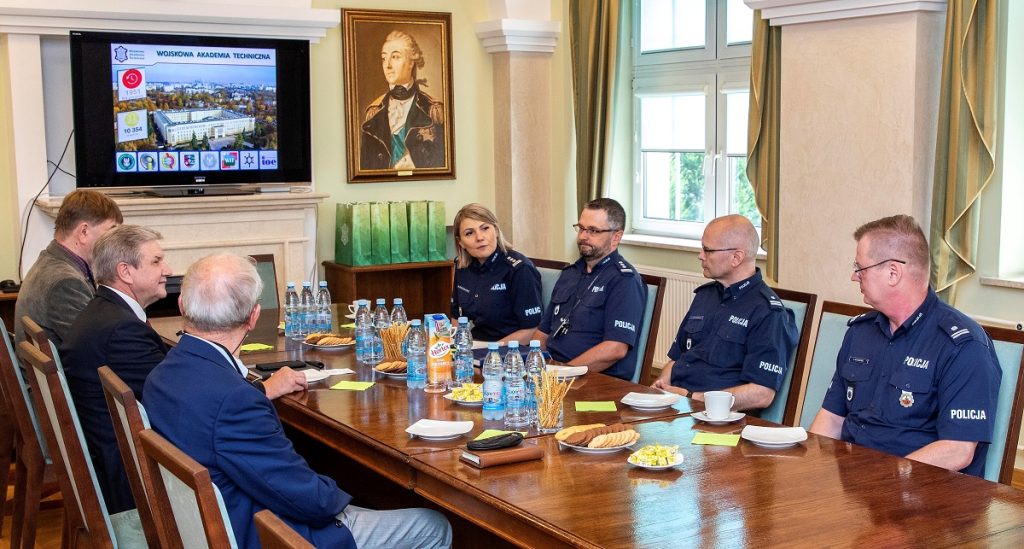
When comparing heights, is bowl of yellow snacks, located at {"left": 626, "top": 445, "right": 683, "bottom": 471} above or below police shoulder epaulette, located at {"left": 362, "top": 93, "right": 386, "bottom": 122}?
below

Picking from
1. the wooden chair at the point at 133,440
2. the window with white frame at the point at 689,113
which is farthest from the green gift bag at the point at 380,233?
the wooden chair at the point at 133,440

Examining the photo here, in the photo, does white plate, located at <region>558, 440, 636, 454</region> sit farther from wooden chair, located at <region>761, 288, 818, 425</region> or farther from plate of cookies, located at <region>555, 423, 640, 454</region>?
wooden chair, located at <region>761, 288, 818, 425</region>

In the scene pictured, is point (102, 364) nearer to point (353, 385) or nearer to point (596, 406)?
point (353, 385)

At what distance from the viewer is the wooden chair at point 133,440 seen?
96.4 inches

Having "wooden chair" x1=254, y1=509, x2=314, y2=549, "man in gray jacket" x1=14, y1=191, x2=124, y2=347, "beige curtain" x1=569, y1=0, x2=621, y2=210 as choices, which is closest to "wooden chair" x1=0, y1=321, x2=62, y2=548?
"man in gray jacket" x1=14, y1=191, x2=124, y2=347

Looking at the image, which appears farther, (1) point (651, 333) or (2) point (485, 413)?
(1) point (651, 333)

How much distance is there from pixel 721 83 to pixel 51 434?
4.81m

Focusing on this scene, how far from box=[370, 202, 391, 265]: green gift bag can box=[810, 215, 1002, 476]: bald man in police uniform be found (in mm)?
4443

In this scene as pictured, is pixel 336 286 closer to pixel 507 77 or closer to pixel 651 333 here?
pixel 507 77

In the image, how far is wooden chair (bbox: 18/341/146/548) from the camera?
289 cm

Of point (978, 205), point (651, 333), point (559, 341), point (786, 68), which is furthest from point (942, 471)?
point (786, 68)

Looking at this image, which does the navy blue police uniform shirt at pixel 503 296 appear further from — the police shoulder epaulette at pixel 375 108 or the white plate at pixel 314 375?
the police shoulder epaulette at pixel 375 108

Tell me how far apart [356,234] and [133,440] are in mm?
4745

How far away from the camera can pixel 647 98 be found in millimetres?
7535
